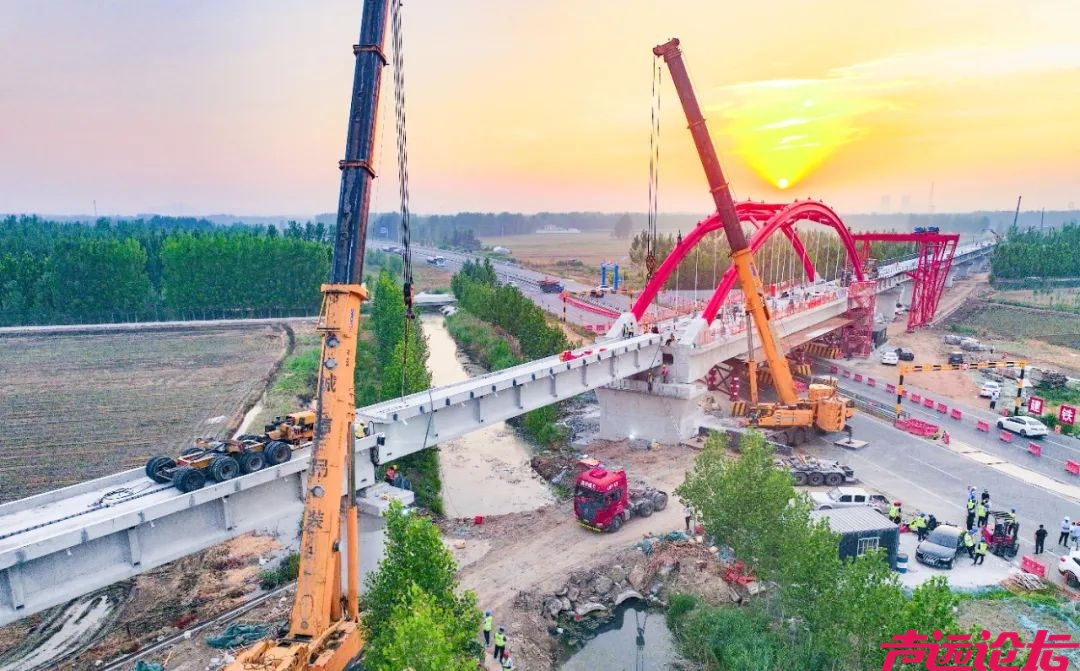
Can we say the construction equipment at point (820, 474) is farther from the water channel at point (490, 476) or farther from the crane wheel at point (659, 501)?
the water channel at point (490, 476)

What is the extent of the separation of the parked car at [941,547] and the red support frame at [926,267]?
40.0 m

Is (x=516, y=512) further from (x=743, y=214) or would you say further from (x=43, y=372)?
(x=43, y=372)

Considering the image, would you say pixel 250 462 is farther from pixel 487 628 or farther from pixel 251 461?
pixel 487 628

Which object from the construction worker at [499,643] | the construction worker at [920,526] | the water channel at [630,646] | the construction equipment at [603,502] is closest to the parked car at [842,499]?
the construction worker at [920,526]

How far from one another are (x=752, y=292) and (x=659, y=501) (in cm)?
1205

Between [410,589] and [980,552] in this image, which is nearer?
[410,589]

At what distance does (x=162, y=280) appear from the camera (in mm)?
76750

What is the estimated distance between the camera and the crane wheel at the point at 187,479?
1669 cm

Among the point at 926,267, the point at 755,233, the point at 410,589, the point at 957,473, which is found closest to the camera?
the point at 410,589

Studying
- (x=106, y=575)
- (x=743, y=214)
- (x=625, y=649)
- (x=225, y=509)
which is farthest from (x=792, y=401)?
(x=106, y=575)

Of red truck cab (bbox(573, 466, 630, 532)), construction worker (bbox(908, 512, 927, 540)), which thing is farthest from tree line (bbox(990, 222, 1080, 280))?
red truck cab (bbox(573, 466, 630, 532))

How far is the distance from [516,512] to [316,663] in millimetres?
15188

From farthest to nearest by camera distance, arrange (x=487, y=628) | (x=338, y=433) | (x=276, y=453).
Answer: (x=276, y=453) < (x=487, y=628) < (x=338, y=433)

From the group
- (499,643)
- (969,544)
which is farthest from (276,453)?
(969,544)
